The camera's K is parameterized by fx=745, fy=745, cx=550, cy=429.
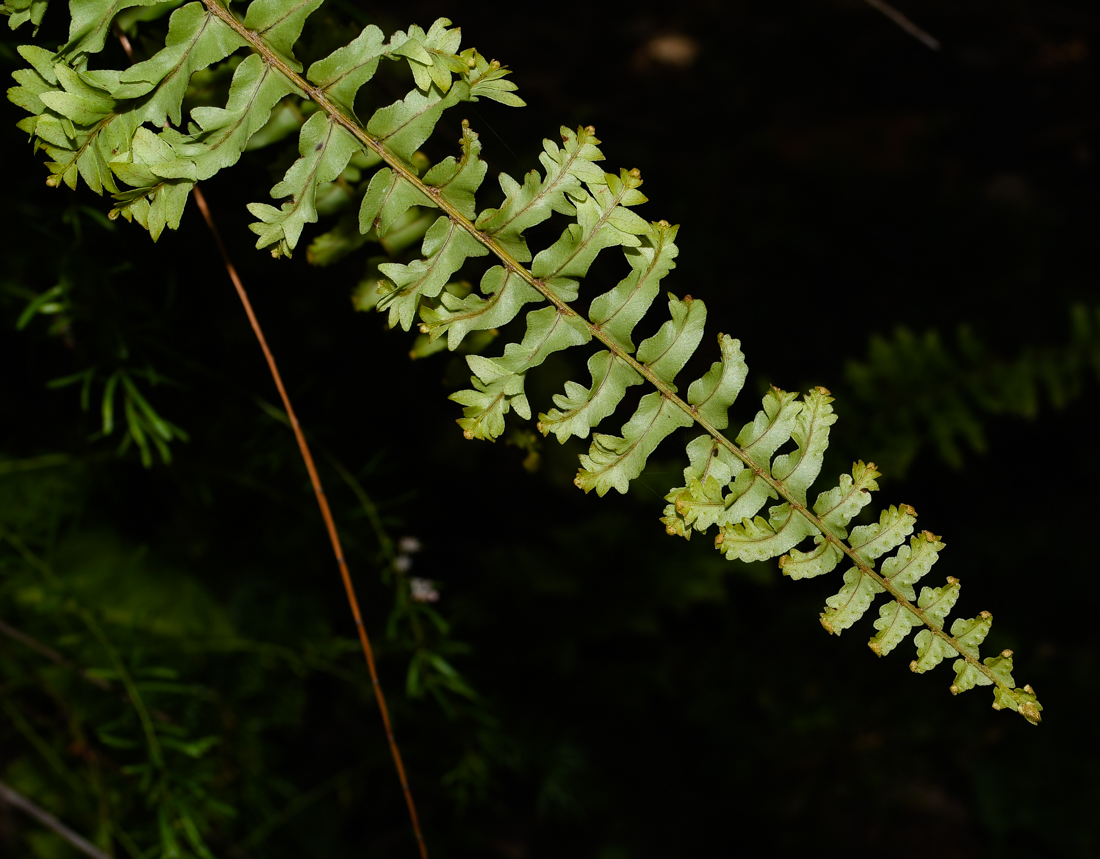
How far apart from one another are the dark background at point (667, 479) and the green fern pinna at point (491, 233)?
0.88ft

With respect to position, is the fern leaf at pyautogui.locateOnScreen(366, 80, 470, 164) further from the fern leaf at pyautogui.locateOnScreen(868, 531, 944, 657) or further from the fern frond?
the fern frond

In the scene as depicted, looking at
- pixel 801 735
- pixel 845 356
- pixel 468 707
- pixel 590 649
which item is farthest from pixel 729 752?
pixel 845 356

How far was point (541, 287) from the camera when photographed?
0.95 metres

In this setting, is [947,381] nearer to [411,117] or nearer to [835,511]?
[835,511]

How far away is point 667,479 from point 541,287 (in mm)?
1786

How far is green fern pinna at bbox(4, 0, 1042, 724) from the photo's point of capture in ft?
2.76

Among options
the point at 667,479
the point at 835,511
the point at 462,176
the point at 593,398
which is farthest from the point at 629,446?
the point at 667,479

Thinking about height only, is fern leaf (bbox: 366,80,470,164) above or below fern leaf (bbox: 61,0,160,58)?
above

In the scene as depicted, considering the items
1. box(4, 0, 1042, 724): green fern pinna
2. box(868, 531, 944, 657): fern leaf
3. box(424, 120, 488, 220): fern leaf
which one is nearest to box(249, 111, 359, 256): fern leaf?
box(4, 0, 1042, 724): green fern pinna

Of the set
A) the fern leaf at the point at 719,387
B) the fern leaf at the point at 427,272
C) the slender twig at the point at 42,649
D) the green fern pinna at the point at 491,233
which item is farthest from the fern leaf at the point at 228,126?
the slender twig at the point at 42,649

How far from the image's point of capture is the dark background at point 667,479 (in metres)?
1.99

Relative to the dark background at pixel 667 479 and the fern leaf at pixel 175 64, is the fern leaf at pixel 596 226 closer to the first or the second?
the dark background at pixel 667 479

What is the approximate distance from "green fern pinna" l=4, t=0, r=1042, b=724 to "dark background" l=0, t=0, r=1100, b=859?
0.27 meters

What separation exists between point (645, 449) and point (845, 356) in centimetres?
316
